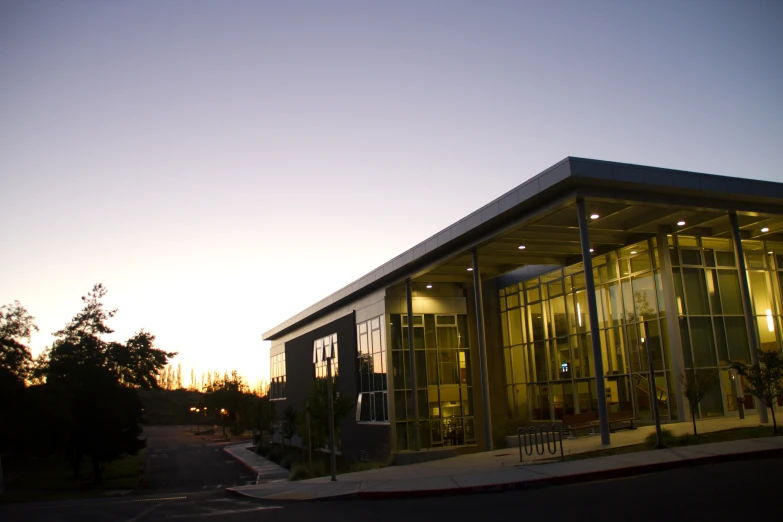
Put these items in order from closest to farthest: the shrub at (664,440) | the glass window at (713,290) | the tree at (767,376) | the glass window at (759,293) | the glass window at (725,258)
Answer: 1. the shrub at (664,440)
2. the tree at (767,376)
3. the glass window at (713,290)
4. the glass window at (725,258)
5. the glass window at (759,293)

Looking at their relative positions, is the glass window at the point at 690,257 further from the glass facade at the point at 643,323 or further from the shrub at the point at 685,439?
the shrub at the point at 685,439

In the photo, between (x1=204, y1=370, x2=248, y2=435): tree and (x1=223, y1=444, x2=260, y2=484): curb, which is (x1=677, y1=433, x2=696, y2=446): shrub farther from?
(x1=204, y1=370, x2=248, y2=435): tree

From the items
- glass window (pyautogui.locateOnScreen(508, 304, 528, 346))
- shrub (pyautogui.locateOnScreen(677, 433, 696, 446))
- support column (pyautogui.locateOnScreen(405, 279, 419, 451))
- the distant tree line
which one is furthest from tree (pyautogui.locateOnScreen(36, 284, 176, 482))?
shrub (pyautogui.locateOnScreen(677, 433, 696, 446))

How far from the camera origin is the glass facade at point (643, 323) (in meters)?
26.2

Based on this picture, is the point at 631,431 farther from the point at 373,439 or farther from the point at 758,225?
the point at 373,439

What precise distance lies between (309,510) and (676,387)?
18.0 meters

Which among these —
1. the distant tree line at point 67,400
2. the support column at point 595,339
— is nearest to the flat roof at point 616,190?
the support column at point 595,339

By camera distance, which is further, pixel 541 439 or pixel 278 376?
pixel 278 376

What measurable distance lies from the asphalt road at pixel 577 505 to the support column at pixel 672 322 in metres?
11.2

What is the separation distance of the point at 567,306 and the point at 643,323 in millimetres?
4855

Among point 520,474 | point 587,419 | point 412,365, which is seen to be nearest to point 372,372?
point 412,365

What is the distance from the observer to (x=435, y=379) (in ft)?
117

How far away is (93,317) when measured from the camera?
62094mm

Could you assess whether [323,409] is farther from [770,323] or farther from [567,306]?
[770,323]
